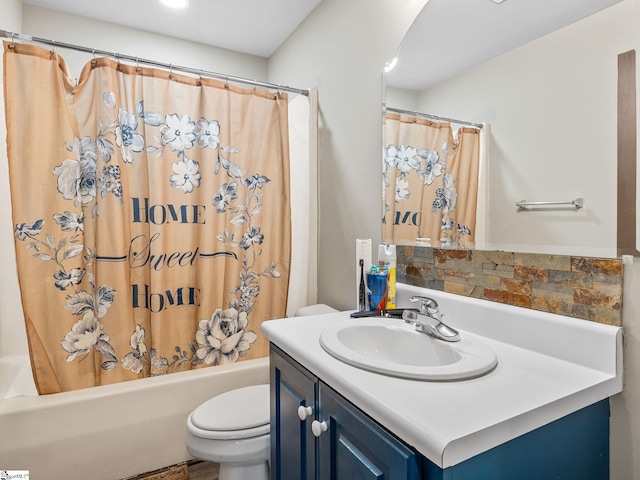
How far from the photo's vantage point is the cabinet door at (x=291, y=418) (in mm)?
907

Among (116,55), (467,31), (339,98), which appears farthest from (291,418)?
(116,55)

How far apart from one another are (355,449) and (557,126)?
0.94m

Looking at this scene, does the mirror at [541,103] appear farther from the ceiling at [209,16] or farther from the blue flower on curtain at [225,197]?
the ceiling at [209,16]

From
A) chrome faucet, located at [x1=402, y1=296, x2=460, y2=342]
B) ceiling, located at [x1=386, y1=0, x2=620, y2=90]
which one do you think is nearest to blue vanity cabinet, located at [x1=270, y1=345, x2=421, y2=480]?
chrome faucet, located at [x1=402, y1=296, x2=460, y2=342]

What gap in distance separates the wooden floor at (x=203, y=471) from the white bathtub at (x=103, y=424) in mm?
99

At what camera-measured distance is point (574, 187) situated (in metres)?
0.88

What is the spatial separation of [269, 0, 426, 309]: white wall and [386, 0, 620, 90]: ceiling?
0.37ft

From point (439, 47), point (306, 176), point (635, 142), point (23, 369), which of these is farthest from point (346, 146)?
point (23, 369)

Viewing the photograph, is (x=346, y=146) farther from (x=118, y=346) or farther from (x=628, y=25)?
(x=118, y=346)

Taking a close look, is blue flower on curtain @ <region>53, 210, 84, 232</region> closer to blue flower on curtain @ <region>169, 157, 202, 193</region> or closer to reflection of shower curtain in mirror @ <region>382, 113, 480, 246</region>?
blue flower on curtain @ <region>169, 157, 202, 193</region>

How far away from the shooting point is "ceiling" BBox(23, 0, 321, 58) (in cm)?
199

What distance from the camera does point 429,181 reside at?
128 centimetres

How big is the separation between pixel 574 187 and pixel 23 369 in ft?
7.25

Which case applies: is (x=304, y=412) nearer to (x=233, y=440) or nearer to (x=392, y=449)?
(x=392, y=449)
